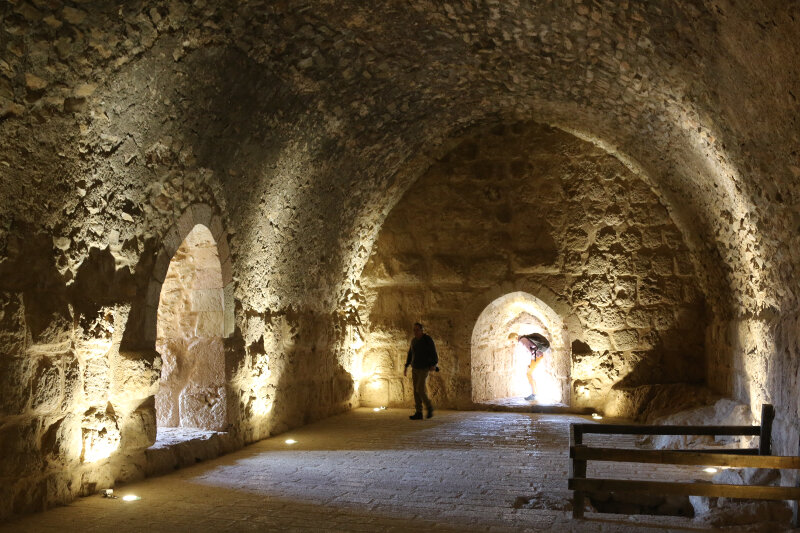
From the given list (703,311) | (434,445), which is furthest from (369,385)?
(703,311)

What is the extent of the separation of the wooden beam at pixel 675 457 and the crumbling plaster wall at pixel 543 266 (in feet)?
13.7

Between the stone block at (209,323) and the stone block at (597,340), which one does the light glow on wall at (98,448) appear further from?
the stone block at (597,340)

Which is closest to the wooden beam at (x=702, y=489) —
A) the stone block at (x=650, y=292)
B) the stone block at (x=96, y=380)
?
the stone block at (x=96, y=380)

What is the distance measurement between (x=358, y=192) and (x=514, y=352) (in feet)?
12.4

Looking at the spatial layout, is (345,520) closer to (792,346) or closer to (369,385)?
(792,346)

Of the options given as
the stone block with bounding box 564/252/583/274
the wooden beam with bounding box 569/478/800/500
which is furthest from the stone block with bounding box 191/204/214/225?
the stone block with bounding box 564/252/583/274

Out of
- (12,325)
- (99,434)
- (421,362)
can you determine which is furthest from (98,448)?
(421,362)

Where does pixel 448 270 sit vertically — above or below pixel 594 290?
above

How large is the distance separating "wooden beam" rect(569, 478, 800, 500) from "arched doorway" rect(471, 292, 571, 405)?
15.7 feet

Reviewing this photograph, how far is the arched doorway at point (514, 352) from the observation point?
896cm

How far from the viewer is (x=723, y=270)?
727 centimetres

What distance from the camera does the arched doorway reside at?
896 centimetres

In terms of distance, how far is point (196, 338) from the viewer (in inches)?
244

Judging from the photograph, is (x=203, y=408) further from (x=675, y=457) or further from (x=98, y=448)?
(x=675, y=457)
